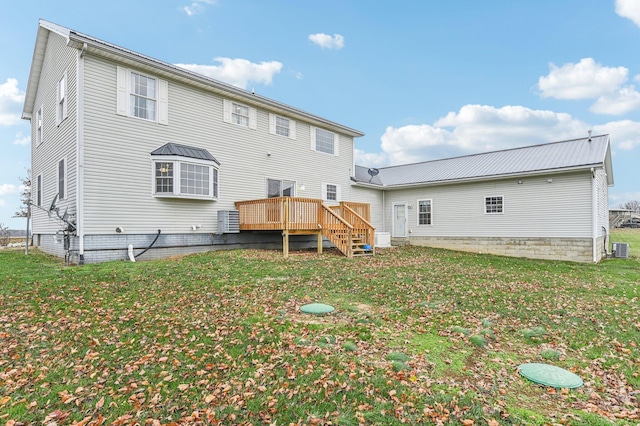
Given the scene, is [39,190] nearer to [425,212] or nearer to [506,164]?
[425,212]

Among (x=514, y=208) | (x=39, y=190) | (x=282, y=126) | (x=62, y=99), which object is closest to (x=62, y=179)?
(x=62, y=99)

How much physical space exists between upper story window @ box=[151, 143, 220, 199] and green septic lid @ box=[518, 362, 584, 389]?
34.1 ft

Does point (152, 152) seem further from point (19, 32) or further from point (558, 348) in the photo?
point (558, 348)

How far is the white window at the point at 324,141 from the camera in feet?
52.9

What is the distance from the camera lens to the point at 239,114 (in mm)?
13484

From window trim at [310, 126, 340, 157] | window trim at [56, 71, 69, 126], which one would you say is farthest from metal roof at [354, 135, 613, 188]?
window trim at [56, 71, 69, 126]

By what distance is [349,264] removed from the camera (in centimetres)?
1008

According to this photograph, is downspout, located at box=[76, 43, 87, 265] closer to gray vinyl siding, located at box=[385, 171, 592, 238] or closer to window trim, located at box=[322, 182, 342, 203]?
window trim, located at box=[322, 182, 342, 203]

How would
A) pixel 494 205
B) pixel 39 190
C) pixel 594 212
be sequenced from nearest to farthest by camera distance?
pixel 594 212
pixel 39 190
pixel 494 205

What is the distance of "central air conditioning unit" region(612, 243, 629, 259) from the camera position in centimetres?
1469

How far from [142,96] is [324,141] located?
27.4 feet

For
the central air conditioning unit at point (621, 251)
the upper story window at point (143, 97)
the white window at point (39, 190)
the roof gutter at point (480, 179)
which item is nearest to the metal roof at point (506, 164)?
the roof gutter at point (480, 179)

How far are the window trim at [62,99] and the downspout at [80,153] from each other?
5.08 feet

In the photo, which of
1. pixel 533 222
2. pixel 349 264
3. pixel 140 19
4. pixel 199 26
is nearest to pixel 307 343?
pixel 349 264
